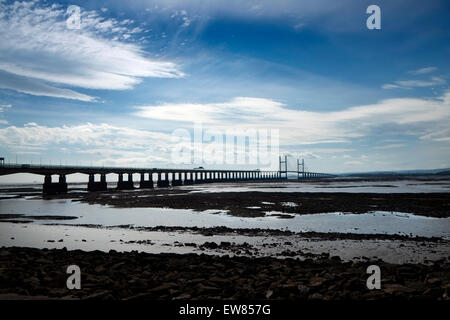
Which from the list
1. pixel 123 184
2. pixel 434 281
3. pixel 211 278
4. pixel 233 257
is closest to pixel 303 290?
pixel 211 278

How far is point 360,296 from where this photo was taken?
909 cm

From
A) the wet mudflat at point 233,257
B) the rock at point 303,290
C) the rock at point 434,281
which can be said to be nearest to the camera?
the rock at point 303,290

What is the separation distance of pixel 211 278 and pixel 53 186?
7419 centimetres

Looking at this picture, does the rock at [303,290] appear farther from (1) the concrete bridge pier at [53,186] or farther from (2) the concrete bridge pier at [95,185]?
(2) the concrete bridge pier at [95,185]

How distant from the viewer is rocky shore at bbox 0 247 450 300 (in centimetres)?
939

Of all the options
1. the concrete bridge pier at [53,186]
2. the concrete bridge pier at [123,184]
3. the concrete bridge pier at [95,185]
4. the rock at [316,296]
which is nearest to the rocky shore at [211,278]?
the rock at [316,296]

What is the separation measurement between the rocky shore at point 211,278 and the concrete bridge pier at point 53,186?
6590 cm

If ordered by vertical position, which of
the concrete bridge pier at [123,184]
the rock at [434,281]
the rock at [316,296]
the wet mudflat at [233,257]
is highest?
the rock at [316,296]

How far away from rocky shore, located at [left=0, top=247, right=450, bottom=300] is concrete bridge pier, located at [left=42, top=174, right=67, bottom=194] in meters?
65.9

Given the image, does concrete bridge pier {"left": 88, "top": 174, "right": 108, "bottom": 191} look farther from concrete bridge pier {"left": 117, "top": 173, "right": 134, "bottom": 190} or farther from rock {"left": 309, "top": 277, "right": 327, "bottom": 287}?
rock {"left": 309, "top": 277, "right": 327, "bottom": 287}

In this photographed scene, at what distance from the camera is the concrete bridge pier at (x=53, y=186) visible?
241 ft

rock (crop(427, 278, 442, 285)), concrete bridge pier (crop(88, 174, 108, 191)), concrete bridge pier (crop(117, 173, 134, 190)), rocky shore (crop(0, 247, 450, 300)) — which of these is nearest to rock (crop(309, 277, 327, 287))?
rocky shore (crop(0, 247, 450, 300))

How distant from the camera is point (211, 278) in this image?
1086 centimetres

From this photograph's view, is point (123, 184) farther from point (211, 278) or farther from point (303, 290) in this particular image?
point (303, 290)
